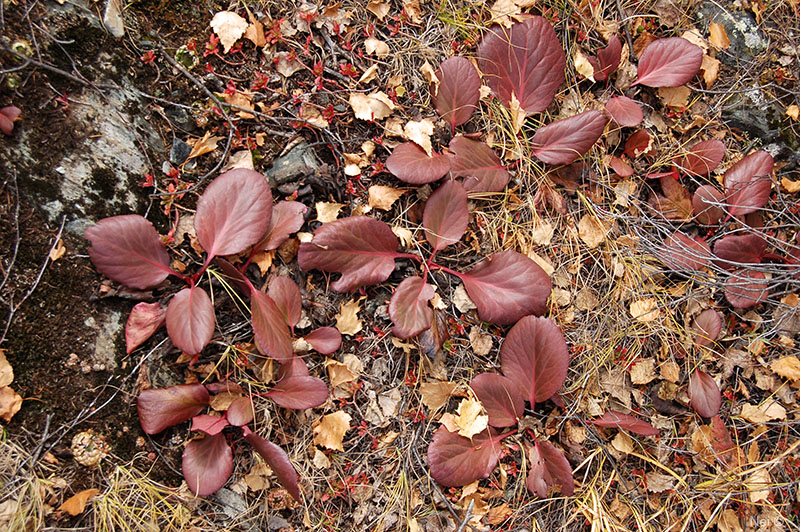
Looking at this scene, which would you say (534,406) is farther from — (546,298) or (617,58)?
(617,58)

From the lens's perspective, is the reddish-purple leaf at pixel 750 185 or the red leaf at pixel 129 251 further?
the reddish-purple leaf at pixel 750 185

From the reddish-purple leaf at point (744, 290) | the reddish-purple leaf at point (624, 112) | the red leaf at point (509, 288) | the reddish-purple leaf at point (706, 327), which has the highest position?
the reddish-purple leaf at point (624, 112)

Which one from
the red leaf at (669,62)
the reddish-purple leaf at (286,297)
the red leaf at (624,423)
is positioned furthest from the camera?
the red leaf at (669,62)

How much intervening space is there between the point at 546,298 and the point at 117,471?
5.49 feet

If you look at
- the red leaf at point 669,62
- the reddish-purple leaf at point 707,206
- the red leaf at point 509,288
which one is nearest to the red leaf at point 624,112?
the red leaf at point 669,62

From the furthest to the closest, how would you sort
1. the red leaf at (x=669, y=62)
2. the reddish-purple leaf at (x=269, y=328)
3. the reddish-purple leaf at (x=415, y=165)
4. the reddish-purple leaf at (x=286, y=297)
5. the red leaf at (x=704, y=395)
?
1. the red leaf at (x=669, y=62)
2. the red leaf at (x=704, y=395)
3. the reddish-purple leaf at (x=415, y=165)
4. the reddish-purple leaf at (x=286, y=297)
5. the reddish-purple leaf at (x=269, y=328)

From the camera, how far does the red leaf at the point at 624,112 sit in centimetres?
218

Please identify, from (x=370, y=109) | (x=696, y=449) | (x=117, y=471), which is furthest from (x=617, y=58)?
(x=117, y=471)

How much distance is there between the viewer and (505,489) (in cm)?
195

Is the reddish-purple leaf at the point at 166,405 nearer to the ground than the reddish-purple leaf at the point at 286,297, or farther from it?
nearer to the ground

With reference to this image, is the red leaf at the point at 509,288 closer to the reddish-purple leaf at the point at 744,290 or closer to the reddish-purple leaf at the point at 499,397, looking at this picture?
the reddish-purple leaf at the point at 499,397

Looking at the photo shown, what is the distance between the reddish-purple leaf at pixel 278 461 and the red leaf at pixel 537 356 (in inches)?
36.2

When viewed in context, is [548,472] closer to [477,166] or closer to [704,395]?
[704,395]

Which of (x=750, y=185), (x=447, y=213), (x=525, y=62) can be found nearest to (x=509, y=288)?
(x=447, y=213)
